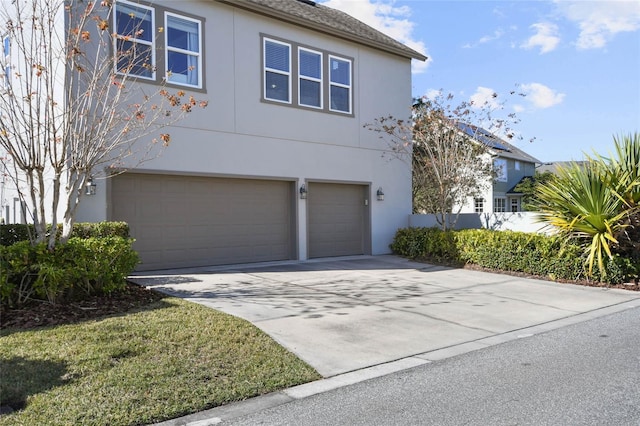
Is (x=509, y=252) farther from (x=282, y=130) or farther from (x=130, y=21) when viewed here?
(x=130, y=21)

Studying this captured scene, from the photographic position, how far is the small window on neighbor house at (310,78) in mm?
13711

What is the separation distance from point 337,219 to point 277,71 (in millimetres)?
4691

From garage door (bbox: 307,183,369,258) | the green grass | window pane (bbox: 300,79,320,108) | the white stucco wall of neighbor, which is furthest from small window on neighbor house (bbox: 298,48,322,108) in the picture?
the green grass

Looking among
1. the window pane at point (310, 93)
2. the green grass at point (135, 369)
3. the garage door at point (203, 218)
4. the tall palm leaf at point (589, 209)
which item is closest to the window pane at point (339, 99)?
the window pane at point (310, 93)

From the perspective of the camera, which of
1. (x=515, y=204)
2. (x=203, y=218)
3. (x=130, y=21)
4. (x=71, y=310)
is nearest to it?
(x=71, y=310)

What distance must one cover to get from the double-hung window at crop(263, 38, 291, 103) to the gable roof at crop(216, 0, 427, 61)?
0.75m

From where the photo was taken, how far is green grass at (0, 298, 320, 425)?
3.89 meters

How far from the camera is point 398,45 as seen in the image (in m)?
16.2

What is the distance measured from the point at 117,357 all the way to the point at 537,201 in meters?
10.4

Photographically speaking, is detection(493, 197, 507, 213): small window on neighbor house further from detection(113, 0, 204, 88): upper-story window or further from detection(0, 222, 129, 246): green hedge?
detection(0, 222, 129, 246): green hedge

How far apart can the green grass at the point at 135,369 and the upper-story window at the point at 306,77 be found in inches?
331

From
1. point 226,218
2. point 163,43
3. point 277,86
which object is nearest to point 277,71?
point 277,86

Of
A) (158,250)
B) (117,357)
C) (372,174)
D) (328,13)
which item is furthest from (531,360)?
(328,13)

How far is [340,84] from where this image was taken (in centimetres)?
1461
